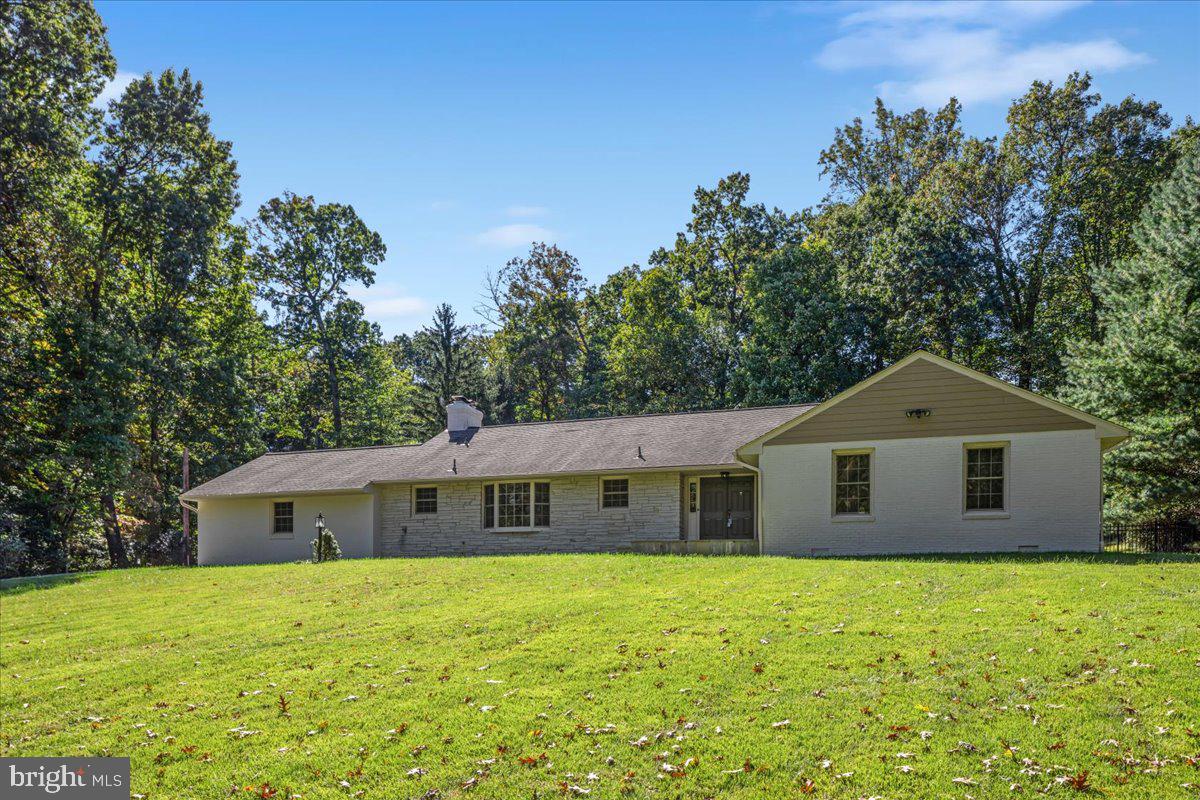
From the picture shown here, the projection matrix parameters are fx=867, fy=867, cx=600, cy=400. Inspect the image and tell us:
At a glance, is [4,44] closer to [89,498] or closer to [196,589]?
[89,498]

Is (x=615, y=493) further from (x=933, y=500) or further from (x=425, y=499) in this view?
(x=933, y=500)

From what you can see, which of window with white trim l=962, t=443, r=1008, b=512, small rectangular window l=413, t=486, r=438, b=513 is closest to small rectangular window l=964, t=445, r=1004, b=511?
window with white trim l=962, t=443, r=1008, b=512

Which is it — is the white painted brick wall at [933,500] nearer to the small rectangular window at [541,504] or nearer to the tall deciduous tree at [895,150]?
the small rectangular window at [541,504]

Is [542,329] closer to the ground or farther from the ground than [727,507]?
farther from the ground

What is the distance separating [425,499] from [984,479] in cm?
1535

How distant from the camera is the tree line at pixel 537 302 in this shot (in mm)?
25688

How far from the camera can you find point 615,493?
77.4 ft

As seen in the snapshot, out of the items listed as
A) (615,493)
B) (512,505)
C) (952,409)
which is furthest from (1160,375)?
(512,505)

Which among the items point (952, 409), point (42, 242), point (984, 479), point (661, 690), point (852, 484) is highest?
point (42, 242)

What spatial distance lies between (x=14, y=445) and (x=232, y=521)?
6.57m

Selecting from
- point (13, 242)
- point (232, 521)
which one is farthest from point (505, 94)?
point (13, 242)

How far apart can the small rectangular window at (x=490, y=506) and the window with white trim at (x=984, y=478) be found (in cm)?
1268

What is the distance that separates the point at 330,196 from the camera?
44125 millimetres
